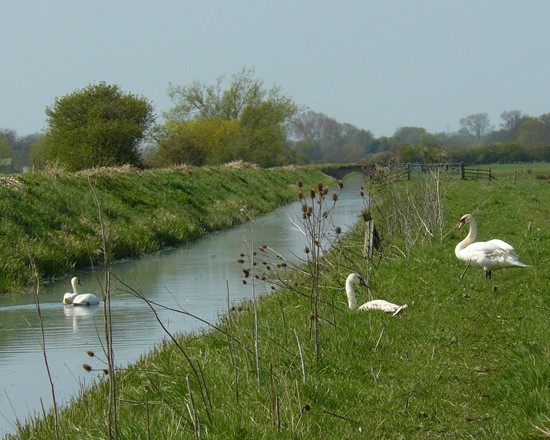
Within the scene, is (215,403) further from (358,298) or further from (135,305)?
(135,305)

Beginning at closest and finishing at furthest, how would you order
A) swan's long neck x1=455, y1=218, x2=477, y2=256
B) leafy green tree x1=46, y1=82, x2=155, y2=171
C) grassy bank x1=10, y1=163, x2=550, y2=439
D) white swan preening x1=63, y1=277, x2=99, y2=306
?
grassy bank x1=10, y1=163, x2=550, y2=439 < swan's long neck x1=455, y1=218, x2=477, y2=256 < white swan preening x1=63, y1=277, x2=99, y2=306 < leafy green tree x1=46, y1=82, x2=155, y2=171

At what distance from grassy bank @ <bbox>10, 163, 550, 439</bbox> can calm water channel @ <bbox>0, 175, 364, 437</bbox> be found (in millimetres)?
761

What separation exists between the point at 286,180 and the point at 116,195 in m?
35.2

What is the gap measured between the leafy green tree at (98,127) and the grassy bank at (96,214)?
657cm

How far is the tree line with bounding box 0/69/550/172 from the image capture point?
47.8 metres

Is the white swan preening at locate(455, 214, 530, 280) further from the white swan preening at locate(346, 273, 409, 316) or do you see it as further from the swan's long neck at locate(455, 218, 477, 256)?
the white swan preening at locate(346, 273, 409, 316)

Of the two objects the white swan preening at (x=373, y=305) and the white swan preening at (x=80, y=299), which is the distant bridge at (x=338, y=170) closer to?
the white swan preening at (x=80, y=299)

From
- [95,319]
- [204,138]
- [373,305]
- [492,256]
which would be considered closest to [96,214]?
[95,319]

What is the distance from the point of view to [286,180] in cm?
6378

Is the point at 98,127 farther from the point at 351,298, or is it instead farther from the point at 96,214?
the point at 351,298

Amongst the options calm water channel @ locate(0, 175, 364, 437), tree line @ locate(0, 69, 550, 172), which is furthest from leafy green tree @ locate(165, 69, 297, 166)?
calm water channel @ locate(0, 175, 364, 437)

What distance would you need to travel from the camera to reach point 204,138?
3019 inches

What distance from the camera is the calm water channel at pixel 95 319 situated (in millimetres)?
9547

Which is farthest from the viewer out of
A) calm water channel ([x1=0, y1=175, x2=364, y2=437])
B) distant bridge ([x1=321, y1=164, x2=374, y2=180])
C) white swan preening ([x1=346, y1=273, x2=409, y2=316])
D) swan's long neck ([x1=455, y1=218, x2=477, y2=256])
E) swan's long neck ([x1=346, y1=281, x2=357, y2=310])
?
distant bridge ([x1=321, y1=164, x2=374, y2=180])
